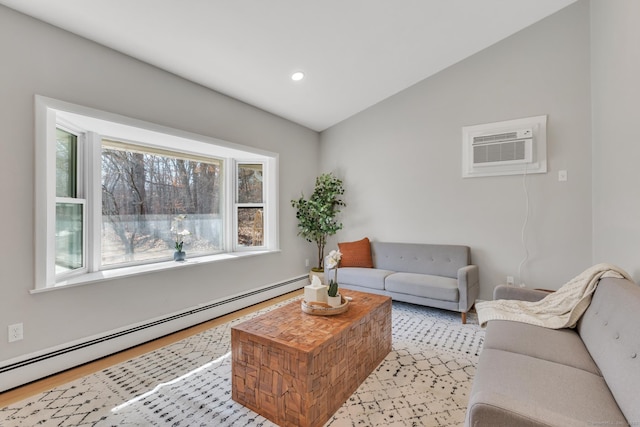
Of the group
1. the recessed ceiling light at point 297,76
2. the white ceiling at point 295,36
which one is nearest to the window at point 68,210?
the white ceiling at point 295,36

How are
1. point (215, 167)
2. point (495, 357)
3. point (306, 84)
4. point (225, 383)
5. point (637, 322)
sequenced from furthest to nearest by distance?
point (215, 167)
point (306, 84)
point (225, 383)
point (495, 357)
point (637, 322)

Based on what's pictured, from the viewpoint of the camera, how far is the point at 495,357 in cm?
158

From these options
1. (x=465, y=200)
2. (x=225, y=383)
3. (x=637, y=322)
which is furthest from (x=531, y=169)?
(x=225, y=383)

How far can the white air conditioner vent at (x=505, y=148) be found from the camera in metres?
3.28

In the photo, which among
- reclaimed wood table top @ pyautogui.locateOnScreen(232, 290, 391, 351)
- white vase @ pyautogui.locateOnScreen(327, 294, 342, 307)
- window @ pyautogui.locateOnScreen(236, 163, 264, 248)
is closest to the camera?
reclaimed wood table top @ pyautogui.locateOnScreen(232, 290, 391, 351)

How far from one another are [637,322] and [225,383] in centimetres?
226

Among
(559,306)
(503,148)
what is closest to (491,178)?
(503,148)

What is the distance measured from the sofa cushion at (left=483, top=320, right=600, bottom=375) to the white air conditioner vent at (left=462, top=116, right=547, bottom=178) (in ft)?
6.71

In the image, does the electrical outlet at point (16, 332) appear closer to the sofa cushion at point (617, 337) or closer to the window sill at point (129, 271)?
the window sill at point (129, 271)

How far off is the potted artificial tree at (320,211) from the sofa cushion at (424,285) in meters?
1.22

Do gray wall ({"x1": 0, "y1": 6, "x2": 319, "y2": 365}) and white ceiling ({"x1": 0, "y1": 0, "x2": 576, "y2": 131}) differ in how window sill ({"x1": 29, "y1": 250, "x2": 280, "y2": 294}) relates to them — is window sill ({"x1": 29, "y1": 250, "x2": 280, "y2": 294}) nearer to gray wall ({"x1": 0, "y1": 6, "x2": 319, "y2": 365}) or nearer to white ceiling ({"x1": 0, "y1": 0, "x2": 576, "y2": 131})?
gray wall ({"x1": 0, "y1": 6, "x2": 319, "y2": 365})

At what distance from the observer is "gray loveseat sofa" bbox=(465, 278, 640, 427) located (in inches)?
41.1

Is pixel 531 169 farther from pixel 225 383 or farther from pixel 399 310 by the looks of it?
pixel 225 383

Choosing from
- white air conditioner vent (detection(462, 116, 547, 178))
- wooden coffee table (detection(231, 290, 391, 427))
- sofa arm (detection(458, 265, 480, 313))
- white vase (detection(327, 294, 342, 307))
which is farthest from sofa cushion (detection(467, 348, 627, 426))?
white air conditioner vent (detection(462, 116, 547, 178))
